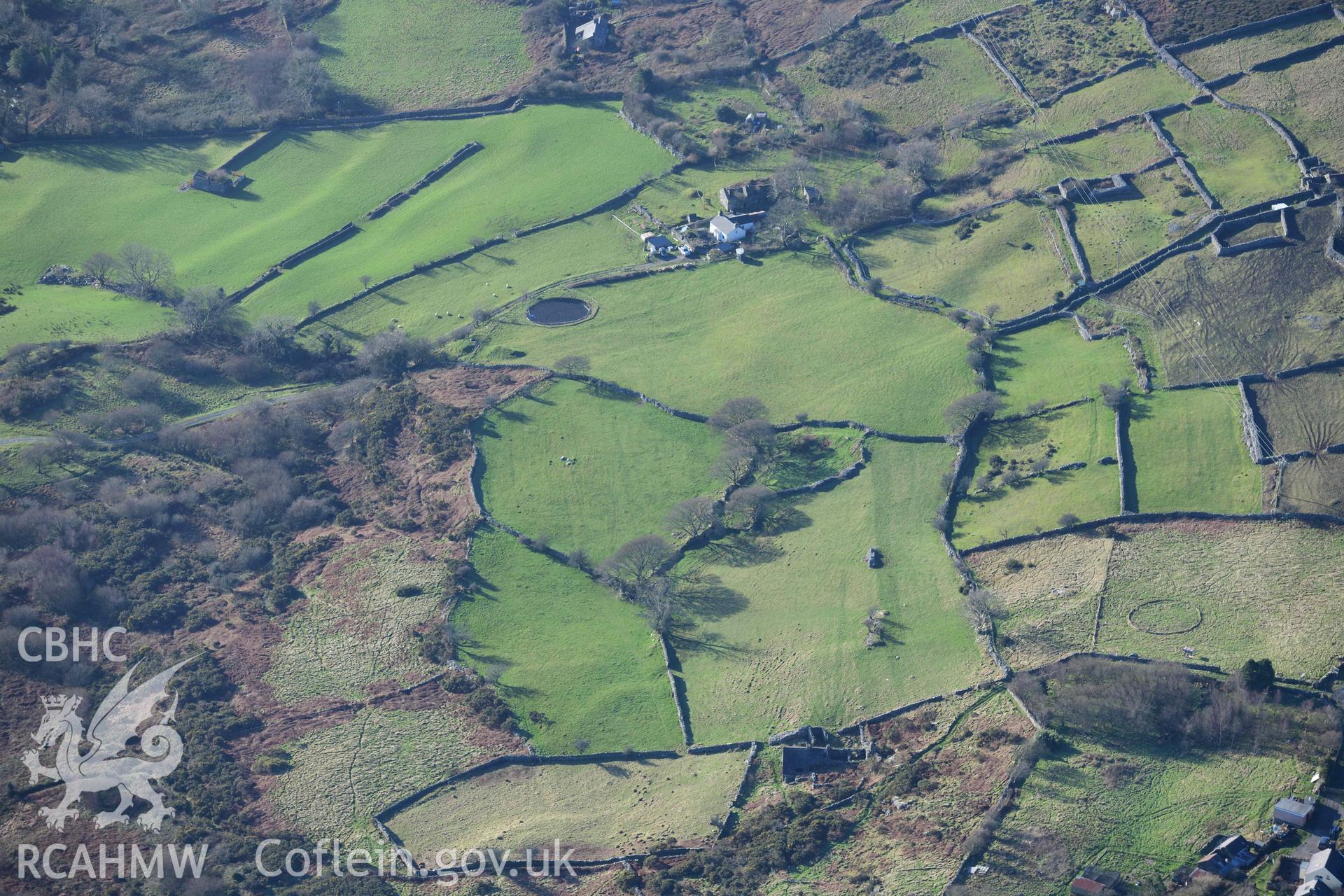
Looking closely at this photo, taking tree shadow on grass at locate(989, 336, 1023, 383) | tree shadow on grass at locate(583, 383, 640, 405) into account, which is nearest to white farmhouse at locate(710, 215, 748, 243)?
tree shadow on grass at locate(583, 383, 640, 405)

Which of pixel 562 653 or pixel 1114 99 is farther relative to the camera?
pixel 1114 99

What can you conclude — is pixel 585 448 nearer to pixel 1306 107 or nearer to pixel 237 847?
pixel 237 847

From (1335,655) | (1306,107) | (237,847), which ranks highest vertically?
(1306,107)

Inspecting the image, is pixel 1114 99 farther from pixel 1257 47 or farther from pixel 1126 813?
pixel 1126 813

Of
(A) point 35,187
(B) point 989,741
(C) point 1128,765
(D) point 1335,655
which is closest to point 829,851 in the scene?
(B) point 989,741

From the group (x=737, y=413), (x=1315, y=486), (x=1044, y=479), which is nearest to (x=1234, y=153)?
(x=1315, y=486)

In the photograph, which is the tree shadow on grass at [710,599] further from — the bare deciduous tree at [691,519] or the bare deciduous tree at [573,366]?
the bare deciduous tree at [573,366]

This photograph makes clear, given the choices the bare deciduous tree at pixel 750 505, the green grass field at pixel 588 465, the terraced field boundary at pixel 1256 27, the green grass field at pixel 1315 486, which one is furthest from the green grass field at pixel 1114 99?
the bare deciduous tree at pixel 750 505
